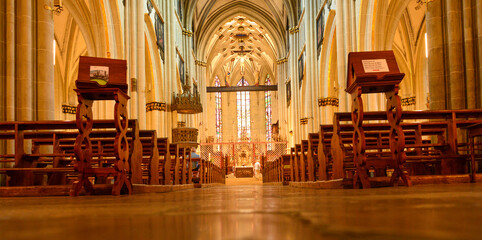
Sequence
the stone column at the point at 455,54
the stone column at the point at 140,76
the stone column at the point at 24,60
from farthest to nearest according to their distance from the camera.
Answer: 1. the stone column at the point at 140,76
2. the stone column at the point at 455,54
3. the stone column at the point at 24,60

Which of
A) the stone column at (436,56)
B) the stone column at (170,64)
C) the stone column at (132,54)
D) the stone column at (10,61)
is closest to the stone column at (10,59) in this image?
the stone column at (10,61)

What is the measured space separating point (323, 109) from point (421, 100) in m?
6.44

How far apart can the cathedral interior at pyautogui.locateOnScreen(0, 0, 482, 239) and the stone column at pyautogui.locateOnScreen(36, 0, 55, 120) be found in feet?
0.06

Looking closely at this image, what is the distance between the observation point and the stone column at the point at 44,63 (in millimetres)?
7422

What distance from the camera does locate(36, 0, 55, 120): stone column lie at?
742cm

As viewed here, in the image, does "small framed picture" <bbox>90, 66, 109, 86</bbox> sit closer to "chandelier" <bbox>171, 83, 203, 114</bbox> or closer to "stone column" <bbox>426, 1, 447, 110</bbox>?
"stone column" <bbox>426, 1, 447, 110</bbox>

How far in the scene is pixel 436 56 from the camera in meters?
7.94

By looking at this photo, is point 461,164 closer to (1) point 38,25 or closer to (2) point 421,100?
(1) point 38,25

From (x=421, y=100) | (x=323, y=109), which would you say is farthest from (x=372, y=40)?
(x=421, y=100)

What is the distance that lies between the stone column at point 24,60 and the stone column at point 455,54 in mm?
6761

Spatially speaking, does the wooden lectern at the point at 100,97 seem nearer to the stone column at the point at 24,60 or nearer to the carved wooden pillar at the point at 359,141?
the carved wooden pillar at the point at 359,141

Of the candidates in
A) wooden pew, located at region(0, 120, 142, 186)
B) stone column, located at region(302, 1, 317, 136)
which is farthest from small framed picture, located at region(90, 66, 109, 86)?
stone column, located at region(302, 1, 317, 136)

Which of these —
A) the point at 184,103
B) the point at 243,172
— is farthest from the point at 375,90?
the point at 243,172

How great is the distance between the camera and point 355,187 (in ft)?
15.8
